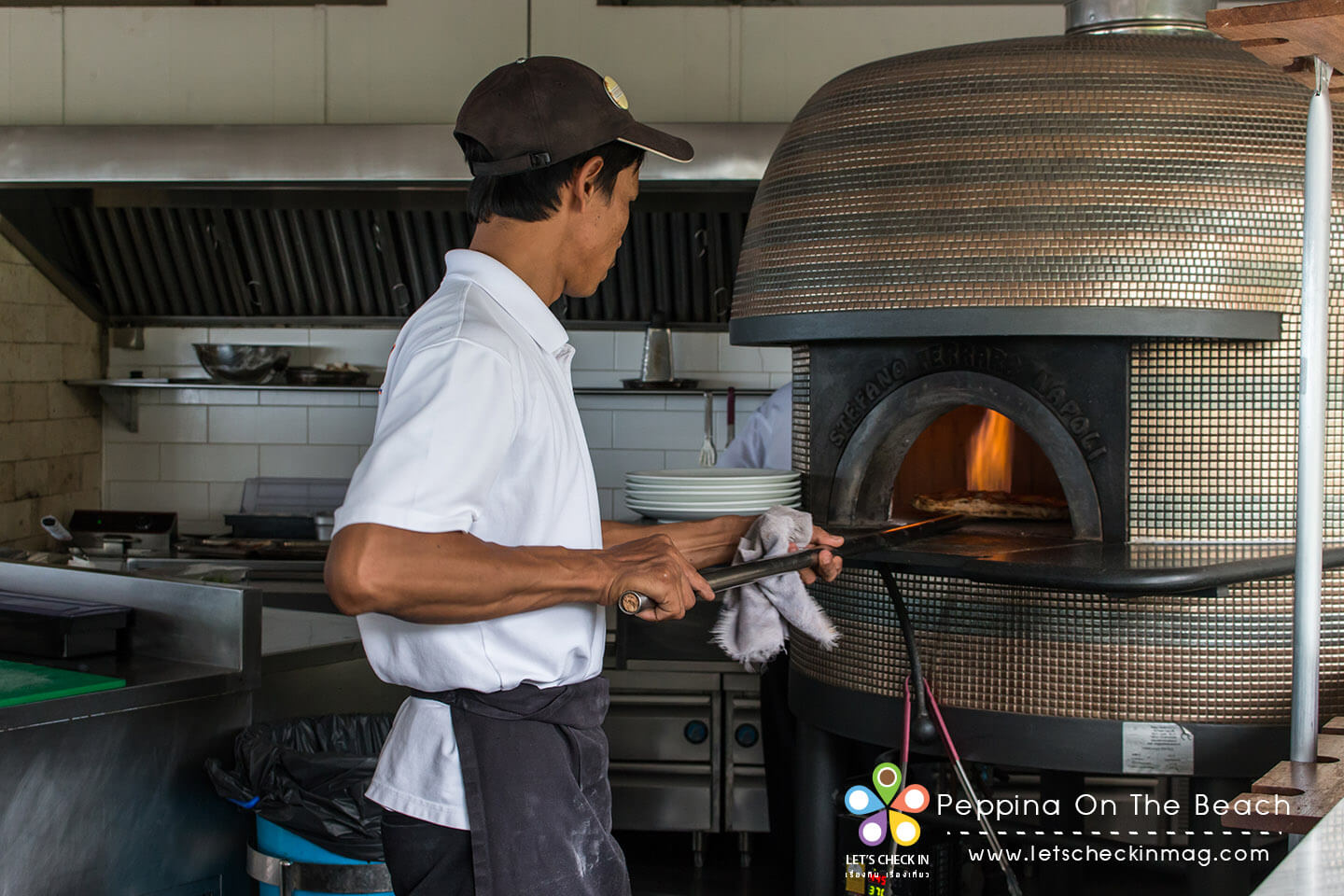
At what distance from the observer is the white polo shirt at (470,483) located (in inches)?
49.2

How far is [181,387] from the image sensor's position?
15.7ft

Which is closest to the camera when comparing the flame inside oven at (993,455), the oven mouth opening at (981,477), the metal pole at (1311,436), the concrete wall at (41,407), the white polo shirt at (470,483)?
the white polo shirt at (470,483)

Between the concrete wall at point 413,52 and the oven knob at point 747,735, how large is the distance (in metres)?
2.00

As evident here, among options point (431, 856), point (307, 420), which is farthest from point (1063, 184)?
point (307, 420)

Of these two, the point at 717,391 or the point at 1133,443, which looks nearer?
the point at 1133,443

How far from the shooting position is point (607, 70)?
4.34 meters

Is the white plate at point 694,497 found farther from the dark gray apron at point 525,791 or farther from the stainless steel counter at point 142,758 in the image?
the dark gray apron at point 525,791

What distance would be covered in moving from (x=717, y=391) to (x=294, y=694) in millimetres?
2285

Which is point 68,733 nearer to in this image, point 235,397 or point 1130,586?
point 1130,586

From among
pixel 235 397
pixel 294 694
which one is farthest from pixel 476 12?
pixel 294 694

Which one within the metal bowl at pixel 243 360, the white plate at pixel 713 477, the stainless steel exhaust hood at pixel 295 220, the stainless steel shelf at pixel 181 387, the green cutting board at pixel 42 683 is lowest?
the green cutting board at pixel 42 683

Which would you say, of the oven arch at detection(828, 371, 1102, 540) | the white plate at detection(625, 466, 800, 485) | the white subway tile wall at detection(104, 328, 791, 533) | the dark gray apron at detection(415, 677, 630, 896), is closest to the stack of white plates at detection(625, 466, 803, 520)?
the white plate at detection(625, 466, 800, 485)

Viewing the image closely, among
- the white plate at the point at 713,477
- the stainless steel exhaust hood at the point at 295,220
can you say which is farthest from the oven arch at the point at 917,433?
the stainless steel exhaust hood at the point at 295,220

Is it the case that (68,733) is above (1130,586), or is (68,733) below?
below
